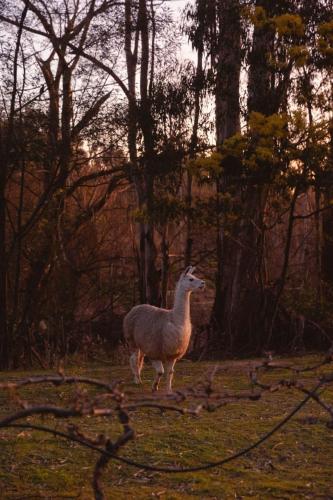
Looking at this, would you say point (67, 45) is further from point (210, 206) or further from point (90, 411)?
point (90, 411)

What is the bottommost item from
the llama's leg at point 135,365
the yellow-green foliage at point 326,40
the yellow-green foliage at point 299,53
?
the llama's leg at point 135,365

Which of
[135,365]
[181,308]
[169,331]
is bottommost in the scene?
[135,365]

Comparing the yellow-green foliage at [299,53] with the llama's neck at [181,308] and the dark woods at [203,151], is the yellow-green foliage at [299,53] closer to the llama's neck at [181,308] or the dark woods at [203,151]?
the dark woods at [203,151]

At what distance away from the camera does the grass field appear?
644cm

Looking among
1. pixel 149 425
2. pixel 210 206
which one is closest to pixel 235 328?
pixel 210 206

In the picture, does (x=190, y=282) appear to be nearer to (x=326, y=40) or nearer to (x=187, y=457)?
(x=187, y=457)

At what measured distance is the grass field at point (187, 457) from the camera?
253 inches

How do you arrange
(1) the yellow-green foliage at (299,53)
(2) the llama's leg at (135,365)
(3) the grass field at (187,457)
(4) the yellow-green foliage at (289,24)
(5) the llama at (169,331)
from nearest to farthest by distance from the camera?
(3) the grass field at (187,457)
(5) the llama at (169,331)
(2) the llama's leg at (135,365)
(4) the yellow-green foliage at (289,24)
(1) the yellow-green foliage at (299,53)

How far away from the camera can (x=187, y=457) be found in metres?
7.32

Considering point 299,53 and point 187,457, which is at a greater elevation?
point 299,53

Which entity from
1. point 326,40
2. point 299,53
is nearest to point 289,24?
point 299,53

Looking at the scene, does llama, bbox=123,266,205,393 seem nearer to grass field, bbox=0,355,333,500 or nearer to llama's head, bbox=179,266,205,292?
llama's head, bbox=179,266,205,292

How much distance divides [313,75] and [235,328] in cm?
511

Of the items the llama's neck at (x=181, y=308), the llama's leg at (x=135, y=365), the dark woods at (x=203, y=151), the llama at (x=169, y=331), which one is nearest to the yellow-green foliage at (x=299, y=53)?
the dark woods at (x=203, y=151)
